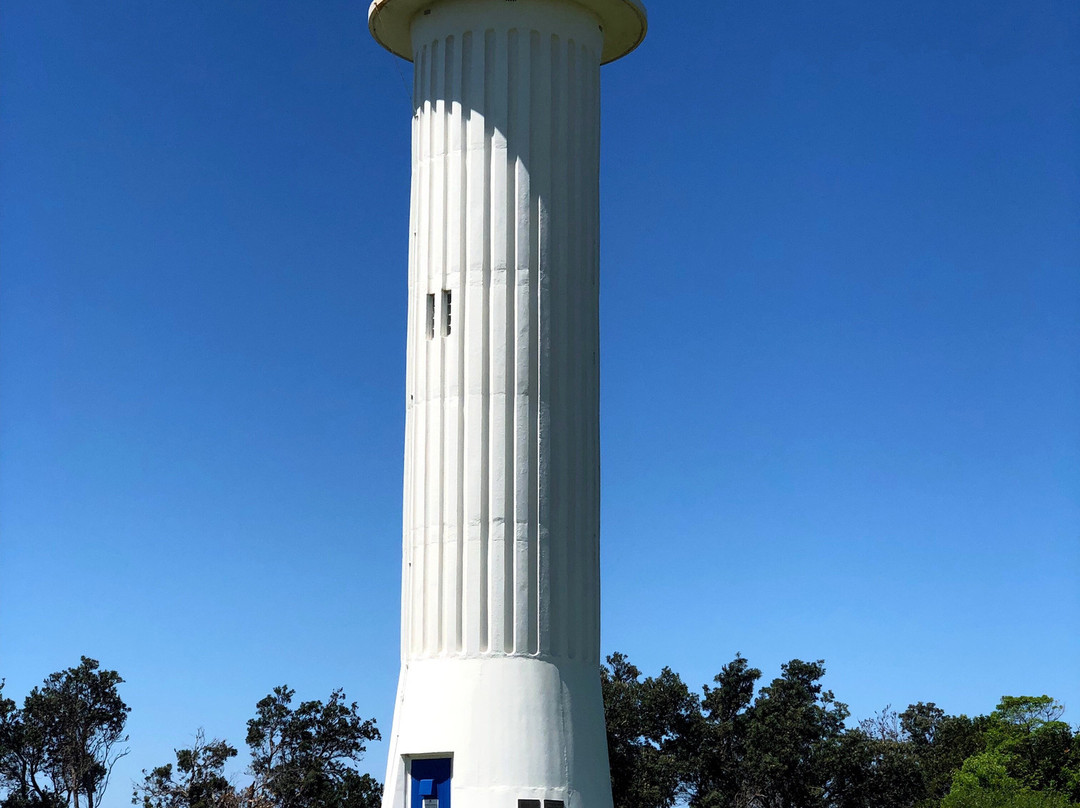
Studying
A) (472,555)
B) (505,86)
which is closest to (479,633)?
(472,555)

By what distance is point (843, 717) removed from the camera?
45.4 m

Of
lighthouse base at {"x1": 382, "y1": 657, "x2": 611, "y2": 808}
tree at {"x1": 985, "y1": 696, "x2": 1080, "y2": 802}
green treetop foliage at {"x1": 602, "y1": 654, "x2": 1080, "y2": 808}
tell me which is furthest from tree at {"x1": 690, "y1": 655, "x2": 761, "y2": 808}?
lighthouse base at {"x1": 382, "y1": 657, "x2": 611, "y2": 808}

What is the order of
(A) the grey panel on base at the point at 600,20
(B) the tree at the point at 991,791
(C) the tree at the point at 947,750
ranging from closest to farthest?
1. (A) the grey panel on base at the point at 600,20
2. (B) the tree at the point at 991,791
3. (C) the tree at the point at 947,750

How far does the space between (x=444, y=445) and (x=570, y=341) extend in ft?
7.82

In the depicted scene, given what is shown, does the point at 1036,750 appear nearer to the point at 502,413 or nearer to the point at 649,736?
the point at 649,736

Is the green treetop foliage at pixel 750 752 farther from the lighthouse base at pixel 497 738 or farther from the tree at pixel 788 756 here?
the lighthouse base at pixel 497 738

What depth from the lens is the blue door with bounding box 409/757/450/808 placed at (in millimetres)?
17703

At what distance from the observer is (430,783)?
1781cm

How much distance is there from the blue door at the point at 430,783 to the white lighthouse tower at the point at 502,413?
21mm

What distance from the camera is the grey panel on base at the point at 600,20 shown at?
20.8 meters

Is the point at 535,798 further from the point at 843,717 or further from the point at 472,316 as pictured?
the point at 843,717

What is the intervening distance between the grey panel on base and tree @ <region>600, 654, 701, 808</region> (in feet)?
83.1

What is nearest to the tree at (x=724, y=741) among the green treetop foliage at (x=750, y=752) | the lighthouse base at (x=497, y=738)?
the green treetop foliage at (x=750, y=752)

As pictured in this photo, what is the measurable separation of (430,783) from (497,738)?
1.09 metres
